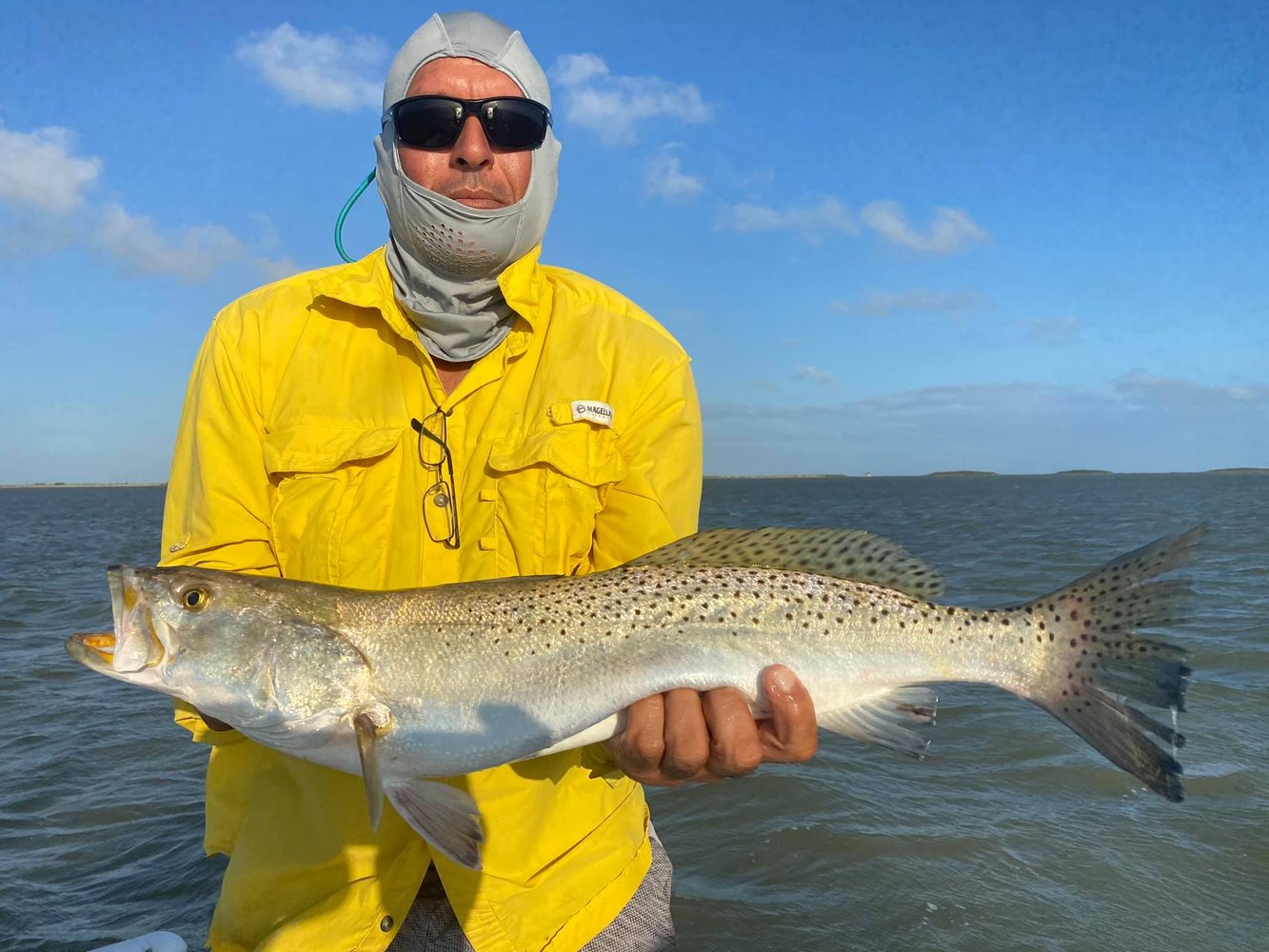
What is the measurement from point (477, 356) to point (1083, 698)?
2.62 meters

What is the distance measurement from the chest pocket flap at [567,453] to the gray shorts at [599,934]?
59.9 inches

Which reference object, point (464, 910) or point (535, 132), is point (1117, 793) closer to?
point (464, 910)

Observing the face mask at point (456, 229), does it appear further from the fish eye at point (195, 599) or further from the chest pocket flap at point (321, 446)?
the fish eye at point (195, 599)

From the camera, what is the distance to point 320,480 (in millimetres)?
3092

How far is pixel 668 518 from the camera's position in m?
3.40

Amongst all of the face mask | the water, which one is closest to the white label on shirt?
the face mask

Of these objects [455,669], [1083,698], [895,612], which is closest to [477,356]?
[455,669]

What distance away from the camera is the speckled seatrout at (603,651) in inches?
116

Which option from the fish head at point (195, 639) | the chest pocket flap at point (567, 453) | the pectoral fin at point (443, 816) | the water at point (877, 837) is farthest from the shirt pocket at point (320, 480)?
the water at point (877, 837)

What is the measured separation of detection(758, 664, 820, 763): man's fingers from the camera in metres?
3.03

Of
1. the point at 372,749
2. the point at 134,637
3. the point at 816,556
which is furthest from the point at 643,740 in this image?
the point at 134,637

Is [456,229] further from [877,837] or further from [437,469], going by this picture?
[877,837]

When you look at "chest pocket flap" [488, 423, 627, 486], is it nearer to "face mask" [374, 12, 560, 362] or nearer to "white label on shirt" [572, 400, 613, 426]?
"white label on shirt" [572, 400, 613, 426]

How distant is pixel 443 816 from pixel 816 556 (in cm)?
167
